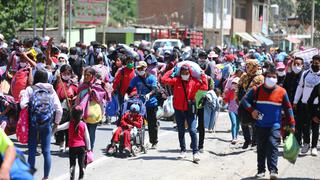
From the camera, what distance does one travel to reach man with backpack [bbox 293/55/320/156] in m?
11.6

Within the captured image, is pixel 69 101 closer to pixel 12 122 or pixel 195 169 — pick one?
pixel 12 122

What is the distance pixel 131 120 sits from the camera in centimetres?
1169

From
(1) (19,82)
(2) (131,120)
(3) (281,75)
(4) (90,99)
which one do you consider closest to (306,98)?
(3) (281,75)

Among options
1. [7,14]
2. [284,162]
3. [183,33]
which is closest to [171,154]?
[284,162]

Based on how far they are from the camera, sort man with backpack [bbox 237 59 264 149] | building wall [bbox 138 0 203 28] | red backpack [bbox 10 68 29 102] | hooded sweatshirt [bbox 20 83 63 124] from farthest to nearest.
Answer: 1. building wall [bbox 138 0 203 28]
2. red backpack [bbox 10 68 29 102]
3. man with backpack [bbox 237 59 264 149]
4. hooded sweatshirt [bbox 20 83 63 124]

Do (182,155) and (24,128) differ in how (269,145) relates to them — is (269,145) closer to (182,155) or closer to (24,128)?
(182,155)

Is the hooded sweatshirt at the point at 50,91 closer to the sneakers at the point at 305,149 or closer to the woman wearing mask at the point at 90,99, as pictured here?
the woman wearing mask at the point at 90,99

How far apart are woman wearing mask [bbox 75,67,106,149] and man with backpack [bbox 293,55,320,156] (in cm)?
385

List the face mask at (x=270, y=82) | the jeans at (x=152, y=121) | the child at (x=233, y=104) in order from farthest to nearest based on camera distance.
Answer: the child at (x=233, y=104)
the jeans at (x=152, y=121)
the face mask at (x=270, y=82)

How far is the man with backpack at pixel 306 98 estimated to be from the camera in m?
11.6

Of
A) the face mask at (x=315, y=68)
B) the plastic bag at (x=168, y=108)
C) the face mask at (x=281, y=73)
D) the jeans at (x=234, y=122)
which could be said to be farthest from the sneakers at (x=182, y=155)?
the plastic bag at (x=168, y=108)

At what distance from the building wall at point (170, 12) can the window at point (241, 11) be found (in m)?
11.3

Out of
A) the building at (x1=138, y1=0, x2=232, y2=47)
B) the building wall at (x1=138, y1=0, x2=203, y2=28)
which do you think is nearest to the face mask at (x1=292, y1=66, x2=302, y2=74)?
the building at (x1=138, y1=0, x2=232, y2=47)

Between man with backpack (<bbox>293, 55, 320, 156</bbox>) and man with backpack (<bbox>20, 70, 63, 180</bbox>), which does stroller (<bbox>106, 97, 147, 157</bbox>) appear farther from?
man with backpack (<bbox>293, 55, 320, 156</bbox>)
